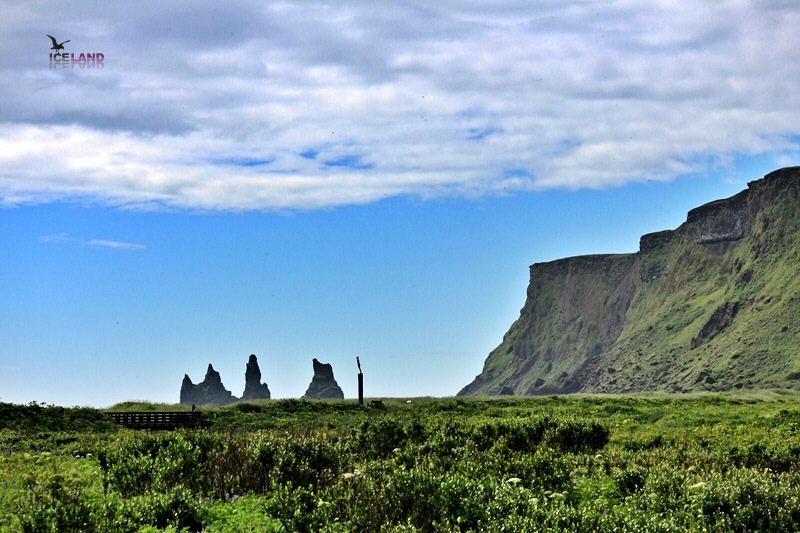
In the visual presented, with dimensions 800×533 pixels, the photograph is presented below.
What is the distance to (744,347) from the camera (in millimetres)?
176625

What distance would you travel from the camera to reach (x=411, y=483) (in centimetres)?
1446

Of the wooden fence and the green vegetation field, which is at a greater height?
the wooden fence

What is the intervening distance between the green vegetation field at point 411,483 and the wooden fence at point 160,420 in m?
15.5

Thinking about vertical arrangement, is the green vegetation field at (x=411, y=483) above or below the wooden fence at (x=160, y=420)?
below

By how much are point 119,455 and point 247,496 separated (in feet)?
14.5

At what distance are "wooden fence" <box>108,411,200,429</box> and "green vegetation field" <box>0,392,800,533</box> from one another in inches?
610

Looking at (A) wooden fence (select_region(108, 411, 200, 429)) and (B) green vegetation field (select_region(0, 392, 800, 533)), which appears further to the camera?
(A) wooden fence (select_region(108, 411, 200, 429))

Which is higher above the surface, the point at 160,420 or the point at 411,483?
the point at 160,420

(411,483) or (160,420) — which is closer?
(411,483)

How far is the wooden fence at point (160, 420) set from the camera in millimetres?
41681

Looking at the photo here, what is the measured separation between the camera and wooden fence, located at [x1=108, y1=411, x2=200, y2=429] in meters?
41.7

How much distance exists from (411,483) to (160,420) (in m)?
32.5

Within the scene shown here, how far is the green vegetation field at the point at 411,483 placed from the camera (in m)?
13.1

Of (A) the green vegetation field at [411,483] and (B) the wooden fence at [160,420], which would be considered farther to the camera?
(B) the wooden fence at [160,420]
